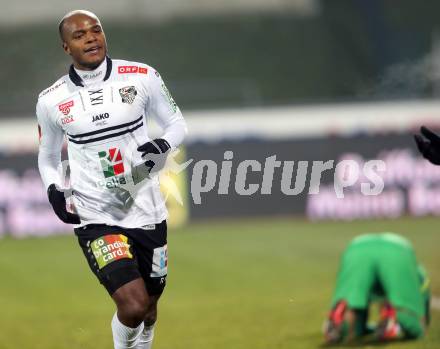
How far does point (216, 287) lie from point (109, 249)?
690cm

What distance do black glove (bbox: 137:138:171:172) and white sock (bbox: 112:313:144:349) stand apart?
1.03 m

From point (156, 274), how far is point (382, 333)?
2574 mm

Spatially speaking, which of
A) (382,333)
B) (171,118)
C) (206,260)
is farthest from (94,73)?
(206,260)

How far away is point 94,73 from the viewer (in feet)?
25.0

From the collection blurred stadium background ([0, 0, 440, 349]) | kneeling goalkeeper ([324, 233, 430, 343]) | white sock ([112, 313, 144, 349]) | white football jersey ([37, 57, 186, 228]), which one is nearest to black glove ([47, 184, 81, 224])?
white football jersey ([37, 57, 186, 228])

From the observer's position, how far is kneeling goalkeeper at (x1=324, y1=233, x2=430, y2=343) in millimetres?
9312

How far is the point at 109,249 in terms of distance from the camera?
24.4ft

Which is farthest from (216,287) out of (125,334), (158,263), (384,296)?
(125,334)

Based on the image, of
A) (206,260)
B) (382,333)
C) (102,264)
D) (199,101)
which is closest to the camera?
(102,264)

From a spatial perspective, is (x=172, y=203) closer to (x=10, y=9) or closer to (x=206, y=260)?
(x=206, y=260)

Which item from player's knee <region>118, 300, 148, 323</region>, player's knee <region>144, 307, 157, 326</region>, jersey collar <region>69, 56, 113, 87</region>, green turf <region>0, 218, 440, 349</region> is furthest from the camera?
green turf <region>0, 218, 440, 349</region>

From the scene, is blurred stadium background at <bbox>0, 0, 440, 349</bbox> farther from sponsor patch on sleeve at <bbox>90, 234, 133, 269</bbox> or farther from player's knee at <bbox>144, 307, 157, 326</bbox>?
sponsor patch on sleeve at <bbox>90, 234, 133, 269</bbox>

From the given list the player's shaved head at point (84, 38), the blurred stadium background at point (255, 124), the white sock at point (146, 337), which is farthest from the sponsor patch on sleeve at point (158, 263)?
the blurred stadium background at point (255, 124)

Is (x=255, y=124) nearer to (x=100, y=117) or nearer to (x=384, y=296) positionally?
(x=384, y=296)
